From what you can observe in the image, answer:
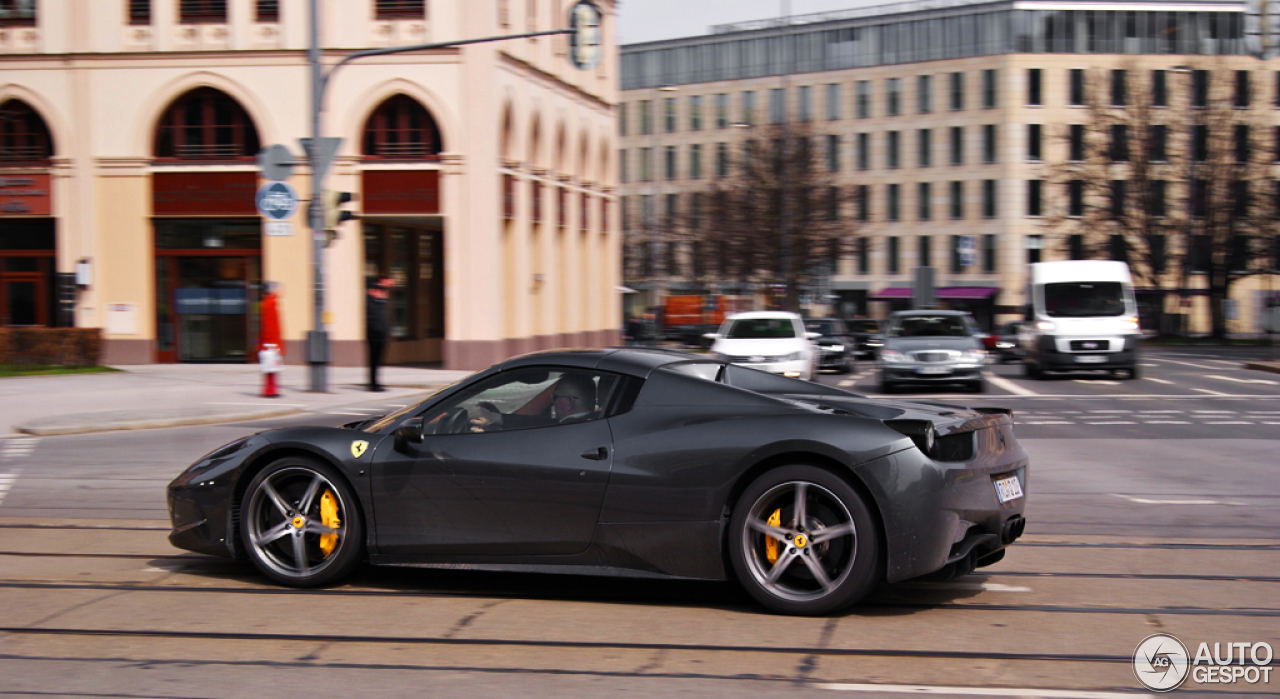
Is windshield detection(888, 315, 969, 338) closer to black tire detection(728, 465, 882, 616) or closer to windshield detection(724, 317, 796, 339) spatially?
windshield detection(724, 317, 796, 339)

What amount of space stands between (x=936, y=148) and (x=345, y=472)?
239 ft

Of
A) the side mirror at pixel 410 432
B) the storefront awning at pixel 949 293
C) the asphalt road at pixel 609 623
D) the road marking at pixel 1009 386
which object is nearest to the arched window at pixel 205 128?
the road marking at pixel 1009 386

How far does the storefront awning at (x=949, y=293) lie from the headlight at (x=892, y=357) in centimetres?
5256

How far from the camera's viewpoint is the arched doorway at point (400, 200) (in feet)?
99.2

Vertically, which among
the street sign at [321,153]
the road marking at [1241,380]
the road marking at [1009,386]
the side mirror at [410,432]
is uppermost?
the street sign at [321,153]

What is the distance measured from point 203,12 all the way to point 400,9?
4.92 m

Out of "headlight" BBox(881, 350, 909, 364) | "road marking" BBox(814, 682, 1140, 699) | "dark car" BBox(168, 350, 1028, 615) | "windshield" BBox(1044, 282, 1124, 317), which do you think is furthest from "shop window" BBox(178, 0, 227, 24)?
"road marking" BBox(814, 682, 1140, 699)

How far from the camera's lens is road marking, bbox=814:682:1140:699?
14.0ft

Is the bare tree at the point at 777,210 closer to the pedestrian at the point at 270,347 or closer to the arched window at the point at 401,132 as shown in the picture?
the arched window at the point at 401,132

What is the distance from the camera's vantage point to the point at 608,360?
5871mm

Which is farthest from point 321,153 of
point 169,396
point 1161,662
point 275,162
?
point 1161,662

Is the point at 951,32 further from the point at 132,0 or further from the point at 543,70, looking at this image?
the point at 132,0

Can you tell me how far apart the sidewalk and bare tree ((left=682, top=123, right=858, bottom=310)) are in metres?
29.0

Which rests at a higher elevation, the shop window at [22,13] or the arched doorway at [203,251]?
the shop window at [22,13]
